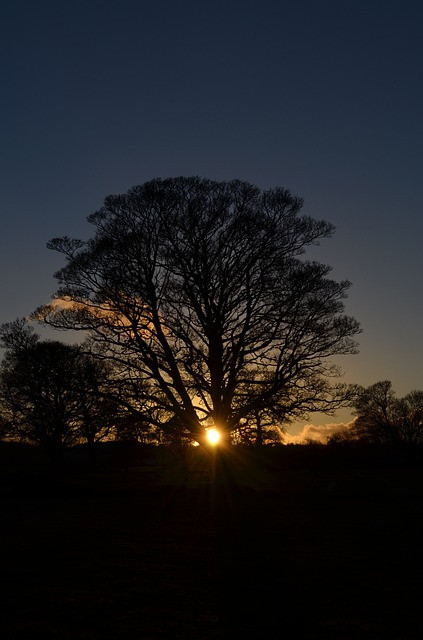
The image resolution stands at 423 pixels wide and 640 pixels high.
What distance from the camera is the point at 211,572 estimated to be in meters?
9.01

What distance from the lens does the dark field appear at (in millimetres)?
6262

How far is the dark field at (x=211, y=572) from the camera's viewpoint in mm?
6262

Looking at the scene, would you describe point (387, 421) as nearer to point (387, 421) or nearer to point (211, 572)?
point (387, 421)

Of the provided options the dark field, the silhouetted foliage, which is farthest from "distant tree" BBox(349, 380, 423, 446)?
the dark field

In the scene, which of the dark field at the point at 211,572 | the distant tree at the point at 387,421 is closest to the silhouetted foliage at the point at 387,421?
the distant tree at the point at 387,421

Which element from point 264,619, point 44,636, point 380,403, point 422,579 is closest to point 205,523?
point 422,579

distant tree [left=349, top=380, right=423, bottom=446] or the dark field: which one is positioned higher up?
distant tree [left=349, top=380, right=423, bottom=446]

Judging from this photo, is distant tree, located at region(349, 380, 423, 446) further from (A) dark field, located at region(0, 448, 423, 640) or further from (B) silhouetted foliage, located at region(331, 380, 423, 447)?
(A) dark field, located at region(0, 448, 423, 640)

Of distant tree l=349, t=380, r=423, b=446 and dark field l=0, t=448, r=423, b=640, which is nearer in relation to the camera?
dark field l=0, t=448, r=423, b=640

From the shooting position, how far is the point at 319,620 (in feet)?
21.6

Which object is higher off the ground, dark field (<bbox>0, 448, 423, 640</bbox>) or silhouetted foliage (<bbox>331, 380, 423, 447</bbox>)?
silhouetted foliage (<bbox>331, 380, 423, 447</bbox>)

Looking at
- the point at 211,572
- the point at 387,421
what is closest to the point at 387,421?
the point at 387,421

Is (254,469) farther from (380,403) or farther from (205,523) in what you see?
(380,403)

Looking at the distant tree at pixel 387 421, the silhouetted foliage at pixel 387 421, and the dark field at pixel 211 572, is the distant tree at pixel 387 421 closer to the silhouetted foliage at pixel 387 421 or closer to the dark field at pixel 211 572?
the silhouetted foliage at pixel 387 421
